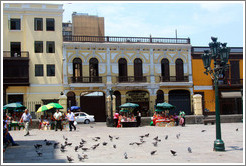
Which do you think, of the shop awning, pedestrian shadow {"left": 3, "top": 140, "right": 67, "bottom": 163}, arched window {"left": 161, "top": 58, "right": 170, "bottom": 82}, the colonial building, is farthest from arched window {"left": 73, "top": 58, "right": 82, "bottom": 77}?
pedestrian shadow {"left": 3, "top": 140, "right": 67, "bottom": 163}

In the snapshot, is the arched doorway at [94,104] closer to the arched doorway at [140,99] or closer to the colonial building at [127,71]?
the colonial building at [127,71]

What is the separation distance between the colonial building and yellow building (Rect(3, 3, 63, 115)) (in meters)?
1.22

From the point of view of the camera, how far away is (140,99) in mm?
34469

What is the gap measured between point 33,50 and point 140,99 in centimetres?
1198

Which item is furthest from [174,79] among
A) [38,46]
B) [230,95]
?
[38,46]

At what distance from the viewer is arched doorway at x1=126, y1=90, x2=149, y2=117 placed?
34.3 metres

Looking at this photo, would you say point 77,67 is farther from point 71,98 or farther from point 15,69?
point 15,69

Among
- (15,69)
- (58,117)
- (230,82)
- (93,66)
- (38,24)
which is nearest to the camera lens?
(58,117)

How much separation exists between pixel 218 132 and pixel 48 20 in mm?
25531

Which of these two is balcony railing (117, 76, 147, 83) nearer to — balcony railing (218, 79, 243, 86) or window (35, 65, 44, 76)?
window (35, 65, 44, 76)

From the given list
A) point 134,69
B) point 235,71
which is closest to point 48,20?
point 134,69

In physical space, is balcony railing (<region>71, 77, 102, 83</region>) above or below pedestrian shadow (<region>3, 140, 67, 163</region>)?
above

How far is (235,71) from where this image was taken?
1412 inches

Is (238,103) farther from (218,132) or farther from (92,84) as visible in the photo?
(218,132)
